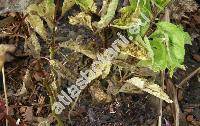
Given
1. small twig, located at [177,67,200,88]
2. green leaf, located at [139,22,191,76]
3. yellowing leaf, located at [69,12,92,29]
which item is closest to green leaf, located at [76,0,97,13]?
yellowing leaf, located at [69,12,92,29]

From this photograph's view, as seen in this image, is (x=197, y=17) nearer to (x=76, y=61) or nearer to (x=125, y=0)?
(x=125, y=0)

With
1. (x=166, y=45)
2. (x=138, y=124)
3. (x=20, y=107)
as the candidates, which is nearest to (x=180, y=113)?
(x=138, y=124)

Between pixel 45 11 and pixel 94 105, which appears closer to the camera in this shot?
pixel 45 11

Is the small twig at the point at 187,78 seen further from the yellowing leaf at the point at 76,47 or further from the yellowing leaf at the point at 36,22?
the yellowing leaf at the point at 36,22

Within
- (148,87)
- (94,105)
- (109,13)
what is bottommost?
(94,105)

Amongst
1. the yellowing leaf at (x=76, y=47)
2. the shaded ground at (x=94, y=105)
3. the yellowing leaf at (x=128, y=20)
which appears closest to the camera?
the yellowing leaf at (x=128, y=20)

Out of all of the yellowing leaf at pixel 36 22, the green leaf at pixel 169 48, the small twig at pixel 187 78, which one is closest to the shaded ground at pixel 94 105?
the small twig at pixel 187 78

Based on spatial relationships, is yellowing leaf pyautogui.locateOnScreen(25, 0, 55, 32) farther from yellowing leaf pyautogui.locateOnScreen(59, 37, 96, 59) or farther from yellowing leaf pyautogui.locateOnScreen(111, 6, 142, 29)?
yellowing leaf pyautogui.locateOnScreen(111, 6, 142, 29)

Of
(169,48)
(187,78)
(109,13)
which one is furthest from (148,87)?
(187,78)

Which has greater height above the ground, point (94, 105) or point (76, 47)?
point (76, 47)

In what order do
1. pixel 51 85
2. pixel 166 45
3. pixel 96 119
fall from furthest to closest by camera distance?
pixel 96 119, pixel 51 85, pixel 166 45

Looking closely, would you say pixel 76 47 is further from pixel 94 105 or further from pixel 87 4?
pixel 94 105
